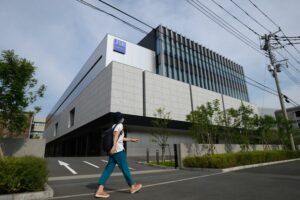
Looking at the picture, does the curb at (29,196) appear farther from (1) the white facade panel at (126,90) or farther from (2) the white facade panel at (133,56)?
(2) the white facade panel at (133,56)

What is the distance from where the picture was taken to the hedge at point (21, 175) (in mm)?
3947

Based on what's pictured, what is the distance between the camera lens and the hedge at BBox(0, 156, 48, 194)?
3947 mm

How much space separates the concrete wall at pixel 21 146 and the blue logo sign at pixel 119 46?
19.9 metres

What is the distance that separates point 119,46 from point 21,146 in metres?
21.4

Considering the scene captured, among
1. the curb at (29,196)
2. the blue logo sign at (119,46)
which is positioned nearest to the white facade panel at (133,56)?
the blue logo sign at (119,46)

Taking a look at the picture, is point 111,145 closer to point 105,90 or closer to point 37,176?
point 37,176

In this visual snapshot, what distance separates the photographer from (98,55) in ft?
101

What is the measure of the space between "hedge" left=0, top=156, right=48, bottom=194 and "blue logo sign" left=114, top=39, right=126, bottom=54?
2525 centimetres

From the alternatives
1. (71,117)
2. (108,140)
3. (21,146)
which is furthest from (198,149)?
(71,117)

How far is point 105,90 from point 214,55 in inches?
1177

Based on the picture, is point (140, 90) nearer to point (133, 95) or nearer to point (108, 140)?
point (133, 95)

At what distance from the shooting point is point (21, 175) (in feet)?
13.5

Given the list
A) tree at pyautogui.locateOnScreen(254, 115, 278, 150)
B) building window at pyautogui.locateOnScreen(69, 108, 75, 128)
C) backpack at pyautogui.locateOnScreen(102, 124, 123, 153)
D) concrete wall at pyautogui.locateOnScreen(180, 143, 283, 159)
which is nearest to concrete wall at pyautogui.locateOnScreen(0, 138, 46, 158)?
backpack at pyautogui.locateOnScreen(102, 124, 123, 153)

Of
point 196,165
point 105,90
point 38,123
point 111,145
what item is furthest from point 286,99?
point 38,123
